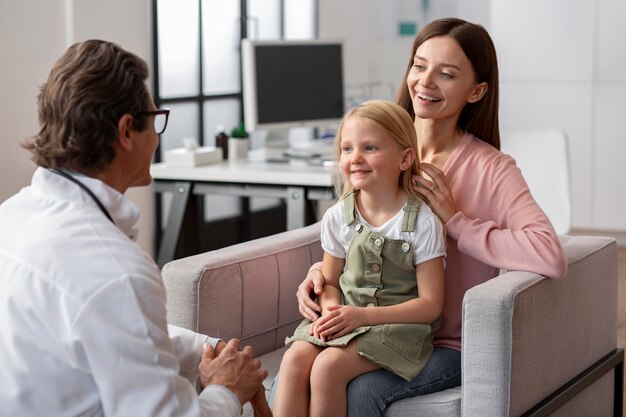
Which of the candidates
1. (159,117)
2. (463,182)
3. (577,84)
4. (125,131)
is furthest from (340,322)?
(577,84)

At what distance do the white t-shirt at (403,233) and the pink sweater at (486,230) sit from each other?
58 millimetres

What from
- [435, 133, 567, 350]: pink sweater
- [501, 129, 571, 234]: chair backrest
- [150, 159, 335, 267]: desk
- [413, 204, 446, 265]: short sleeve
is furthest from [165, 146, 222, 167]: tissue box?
[413, 204, 446, 265]: short sleeve

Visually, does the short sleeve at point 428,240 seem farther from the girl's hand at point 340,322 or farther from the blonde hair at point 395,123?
the girl's hand at point 340,322

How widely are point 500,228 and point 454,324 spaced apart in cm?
24

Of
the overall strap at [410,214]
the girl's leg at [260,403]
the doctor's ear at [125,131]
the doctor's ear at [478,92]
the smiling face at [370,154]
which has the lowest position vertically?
the girl's leg at [260,403]

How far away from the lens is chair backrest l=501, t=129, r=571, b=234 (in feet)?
13.0

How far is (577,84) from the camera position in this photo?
6164mm

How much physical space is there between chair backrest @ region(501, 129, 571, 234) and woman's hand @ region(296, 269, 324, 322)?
1.84 meters

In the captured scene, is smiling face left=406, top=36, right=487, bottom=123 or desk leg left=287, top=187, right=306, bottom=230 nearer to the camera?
smiling face left=406, top=36, right=487, bottom=123

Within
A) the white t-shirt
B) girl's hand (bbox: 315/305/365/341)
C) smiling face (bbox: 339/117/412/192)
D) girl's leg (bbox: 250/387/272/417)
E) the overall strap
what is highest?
smiling face (bbox: 339/117/412/192)

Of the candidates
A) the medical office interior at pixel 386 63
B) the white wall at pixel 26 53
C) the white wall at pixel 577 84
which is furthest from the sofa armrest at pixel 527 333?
the white wall at pixel 577 84

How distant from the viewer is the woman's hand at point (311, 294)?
2.29m

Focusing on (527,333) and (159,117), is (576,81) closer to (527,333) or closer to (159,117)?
(527,333)

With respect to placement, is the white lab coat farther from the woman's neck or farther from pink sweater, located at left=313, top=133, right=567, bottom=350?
the woman's neck
